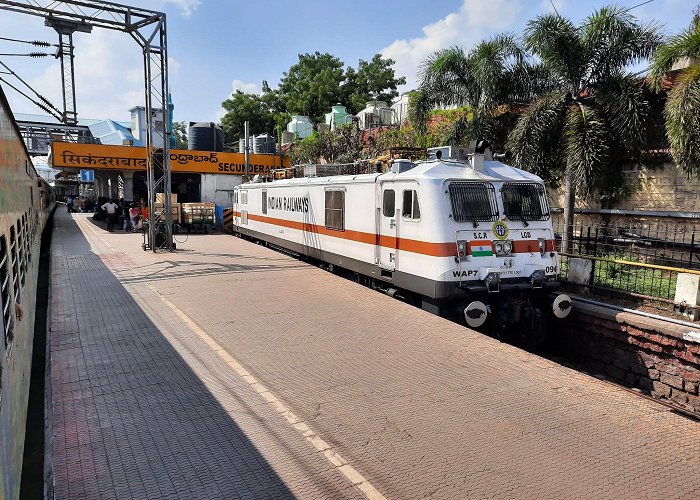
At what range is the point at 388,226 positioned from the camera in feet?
30.9

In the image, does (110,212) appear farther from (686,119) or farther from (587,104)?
(686,119)

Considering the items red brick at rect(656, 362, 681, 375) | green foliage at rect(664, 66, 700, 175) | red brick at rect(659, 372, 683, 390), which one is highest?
green foliage at rect(664, 66, 700, 175)

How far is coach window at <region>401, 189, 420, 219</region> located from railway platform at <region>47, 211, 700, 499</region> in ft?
5.46

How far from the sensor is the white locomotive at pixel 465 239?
8.09 m

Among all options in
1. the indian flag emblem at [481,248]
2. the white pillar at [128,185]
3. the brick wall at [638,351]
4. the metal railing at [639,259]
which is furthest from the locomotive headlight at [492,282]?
the white pillar at [128,185]

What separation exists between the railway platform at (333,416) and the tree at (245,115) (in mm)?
45804

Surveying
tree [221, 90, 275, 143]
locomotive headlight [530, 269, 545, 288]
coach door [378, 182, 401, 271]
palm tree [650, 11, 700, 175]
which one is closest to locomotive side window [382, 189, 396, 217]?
coach door [378, 182, 401, 271]

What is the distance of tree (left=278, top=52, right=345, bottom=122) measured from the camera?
45.8 metres

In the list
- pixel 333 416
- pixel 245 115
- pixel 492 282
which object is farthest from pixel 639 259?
pixel 245 115

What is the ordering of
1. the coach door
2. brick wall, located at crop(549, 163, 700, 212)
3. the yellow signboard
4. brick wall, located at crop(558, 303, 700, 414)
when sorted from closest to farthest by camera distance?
1. brick wall, located at crop(558, 303, 700, 414)
2. the coach door
3. brick wall, located at crop(549, 163, 700, 212)
4. the yellow signboard

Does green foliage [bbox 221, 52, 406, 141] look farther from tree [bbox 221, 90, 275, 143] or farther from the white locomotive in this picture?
the white locomotive

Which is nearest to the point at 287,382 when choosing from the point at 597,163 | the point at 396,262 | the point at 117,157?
the point at 396,262

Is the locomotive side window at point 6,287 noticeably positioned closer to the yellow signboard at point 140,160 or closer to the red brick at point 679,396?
the red brick at point 679,396

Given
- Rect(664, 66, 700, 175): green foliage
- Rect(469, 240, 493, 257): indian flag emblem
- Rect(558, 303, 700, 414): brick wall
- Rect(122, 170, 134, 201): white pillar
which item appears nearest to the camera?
Rect(558, 303, 700, 414): brick wall
